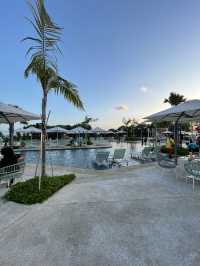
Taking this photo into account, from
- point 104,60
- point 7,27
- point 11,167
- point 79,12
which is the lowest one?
point 11,167

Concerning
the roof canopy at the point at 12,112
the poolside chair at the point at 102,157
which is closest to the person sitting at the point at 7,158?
the roof canopy at the point at 12,112

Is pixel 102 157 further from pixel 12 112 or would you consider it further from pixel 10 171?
pixel 12 112

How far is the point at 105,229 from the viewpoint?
9.12 ft

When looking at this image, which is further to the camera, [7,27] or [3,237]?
[7,27]

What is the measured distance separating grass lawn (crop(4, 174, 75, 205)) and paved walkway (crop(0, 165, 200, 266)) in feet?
0.66

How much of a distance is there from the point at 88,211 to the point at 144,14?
10620 millimetres

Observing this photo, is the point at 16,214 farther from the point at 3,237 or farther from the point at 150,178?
the point at 150,178

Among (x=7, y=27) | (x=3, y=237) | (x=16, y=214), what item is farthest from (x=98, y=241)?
(x=7, y=27)

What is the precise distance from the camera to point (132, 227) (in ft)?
9.27

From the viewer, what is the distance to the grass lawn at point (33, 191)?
391cm

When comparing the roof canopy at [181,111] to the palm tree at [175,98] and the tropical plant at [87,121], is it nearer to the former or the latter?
the palm tree at [175,98]

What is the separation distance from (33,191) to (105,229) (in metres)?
2.27

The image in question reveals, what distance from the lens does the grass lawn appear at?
3.91 meters

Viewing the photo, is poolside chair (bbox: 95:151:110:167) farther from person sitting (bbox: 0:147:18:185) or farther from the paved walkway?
person sitting (bbox: 0:147:18:185)
